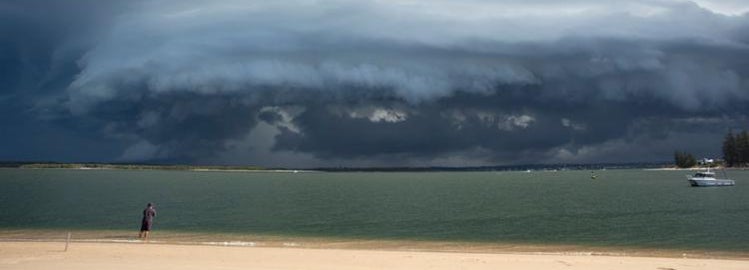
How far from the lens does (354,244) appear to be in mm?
44250

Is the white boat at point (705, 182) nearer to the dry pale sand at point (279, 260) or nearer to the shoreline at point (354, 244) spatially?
the shoreline at point (354, 244)

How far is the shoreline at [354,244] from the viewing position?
131 feet

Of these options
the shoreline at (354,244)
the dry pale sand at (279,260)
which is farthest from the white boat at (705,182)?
the dry pale sand at (279,260)

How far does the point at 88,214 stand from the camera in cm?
7000

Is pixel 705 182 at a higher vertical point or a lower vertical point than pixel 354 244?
higher

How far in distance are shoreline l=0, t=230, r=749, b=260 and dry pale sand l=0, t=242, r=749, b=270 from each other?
4719mm

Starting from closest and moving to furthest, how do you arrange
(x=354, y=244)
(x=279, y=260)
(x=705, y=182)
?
(x=279, y=260), (x=354, y=244), (x=705, y=182)

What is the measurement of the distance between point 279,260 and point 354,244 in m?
13.1

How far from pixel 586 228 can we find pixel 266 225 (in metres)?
25.8

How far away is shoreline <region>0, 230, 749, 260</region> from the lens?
40.0m

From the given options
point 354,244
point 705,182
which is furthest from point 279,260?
point 705,182

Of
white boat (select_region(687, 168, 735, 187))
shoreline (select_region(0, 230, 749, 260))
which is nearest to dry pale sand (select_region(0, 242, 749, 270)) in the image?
shoreline (select_region(0, 230, 749, 260))

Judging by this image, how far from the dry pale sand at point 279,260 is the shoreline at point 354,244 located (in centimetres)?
472

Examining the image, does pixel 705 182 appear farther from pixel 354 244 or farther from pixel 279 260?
pixel 279 260
